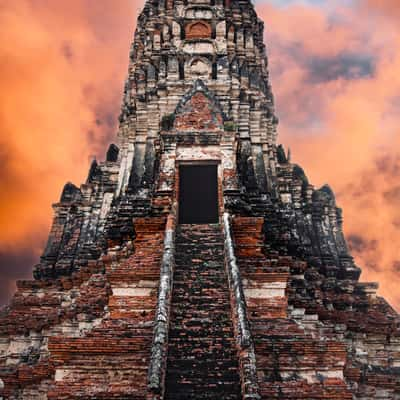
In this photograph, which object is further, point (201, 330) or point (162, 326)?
point (201, 330)

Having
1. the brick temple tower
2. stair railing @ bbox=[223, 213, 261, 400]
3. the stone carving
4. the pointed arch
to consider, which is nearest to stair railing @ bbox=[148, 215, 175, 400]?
the brick temple tower

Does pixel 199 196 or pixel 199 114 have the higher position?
pixel 199 114

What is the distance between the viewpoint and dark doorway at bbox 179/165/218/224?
46.2ft

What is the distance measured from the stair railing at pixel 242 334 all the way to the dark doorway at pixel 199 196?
14.2 ft

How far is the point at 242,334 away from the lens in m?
7.46

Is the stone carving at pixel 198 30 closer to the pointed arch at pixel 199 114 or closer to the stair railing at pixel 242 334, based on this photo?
the pointed arch at pixel 199 114

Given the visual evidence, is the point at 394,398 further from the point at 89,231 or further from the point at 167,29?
the point at 167,29

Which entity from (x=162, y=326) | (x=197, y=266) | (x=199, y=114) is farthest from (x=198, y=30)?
(x=162, y=326)

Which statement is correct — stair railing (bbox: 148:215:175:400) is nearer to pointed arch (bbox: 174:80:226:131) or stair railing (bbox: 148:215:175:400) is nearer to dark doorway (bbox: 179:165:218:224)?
dark doorway (bbox: 179:165:218:224)

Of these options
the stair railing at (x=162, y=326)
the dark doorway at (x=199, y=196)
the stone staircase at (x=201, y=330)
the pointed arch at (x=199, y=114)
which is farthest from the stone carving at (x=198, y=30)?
the stair railing at (x=162, y=326)

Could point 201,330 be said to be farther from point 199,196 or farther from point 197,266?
point 199,196

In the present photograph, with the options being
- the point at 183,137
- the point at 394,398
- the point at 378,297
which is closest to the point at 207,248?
the point at 183,137

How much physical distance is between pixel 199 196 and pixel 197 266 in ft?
18.0

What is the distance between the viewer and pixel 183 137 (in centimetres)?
1342
